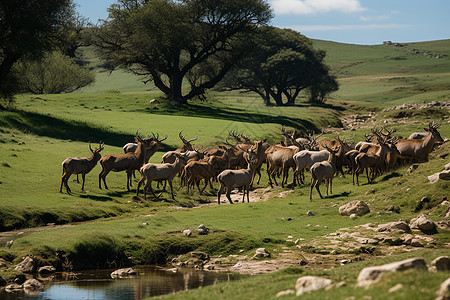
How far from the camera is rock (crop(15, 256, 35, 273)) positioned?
15766 mm

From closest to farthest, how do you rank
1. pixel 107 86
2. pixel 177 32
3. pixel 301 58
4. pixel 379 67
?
pixel 177 32
pixel 301 58
pixel 107 86
pixel 379 67

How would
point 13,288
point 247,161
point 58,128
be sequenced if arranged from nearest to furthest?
point 13,288
point 247,161
point 58,128

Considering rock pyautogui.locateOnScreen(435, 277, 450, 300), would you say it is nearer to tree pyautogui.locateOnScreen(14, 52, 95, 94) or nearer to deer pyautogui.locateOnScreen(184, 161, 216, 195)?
deer pyautogui.locateOnScreen(184, 161, 216, 195)

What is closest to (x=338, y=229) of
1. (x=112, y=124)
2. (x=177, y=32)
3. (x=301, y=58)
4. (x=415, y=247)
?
(x=415, y=247)

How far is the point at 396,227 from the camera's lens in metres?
19.0

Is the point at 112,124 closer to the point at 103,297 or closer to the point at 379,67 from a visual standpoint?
the point at 103,297

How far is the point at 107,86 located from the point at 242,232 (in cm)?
12110

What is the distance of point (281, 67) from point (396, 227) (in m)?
73.1

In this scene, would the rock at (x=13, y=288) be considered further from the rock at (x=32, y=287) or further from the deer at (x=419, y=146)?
the deer at (x=419, y=146)

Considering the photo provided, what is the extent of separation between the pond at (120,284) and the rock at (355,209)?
7625mm

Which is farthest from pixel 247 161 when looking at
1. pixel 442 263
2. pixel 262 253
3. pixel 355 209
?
pixel 442 263

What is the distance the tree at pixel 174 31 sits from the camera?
2438 inches

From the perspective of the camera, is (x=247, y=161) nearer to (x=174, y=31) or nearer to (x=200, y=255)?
(x=200, y=255)

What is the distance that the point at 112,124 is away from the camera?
48688 millimetres
